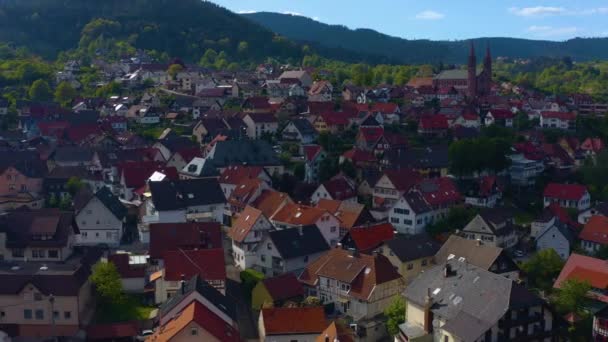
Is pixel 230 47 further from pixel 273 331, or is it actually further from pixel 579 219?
pixel 273 331

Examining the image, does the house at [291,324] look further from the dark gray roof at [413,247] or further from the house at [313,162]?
the house at [313,162]

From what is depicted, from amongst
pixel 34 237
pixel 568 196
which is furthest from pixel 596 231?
pixel 34 237

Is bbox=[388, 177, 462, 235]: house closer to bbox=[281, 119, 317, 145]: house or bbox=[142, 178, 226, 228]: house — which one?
bbox=[142, 178, 226, 228]: house

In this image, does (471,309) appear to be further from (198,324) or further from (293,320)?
(198,324)

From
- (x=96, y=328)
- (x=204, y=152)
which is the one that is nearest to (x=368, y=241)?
(x=96, y=328)

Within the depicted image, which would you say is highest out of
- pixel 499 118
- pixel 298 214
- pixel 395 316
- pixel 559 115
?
pixel 559 115

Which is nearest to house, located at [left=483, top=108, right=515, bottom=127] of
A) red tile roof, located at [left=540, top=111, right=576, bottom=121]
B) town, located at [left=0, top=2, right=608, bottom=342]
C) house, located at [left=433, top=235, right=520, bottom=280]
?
town, located at [left=0, top=2, right=608, bottom=342]
